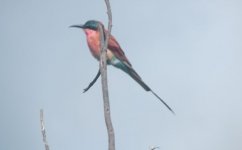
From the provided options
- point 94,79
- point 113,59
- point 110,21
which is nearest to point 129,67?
point 113,59

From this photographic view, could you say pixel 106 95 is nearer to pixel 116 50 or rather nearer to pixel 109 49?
pixel 109 49

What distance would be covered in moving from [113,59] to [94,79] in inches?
131

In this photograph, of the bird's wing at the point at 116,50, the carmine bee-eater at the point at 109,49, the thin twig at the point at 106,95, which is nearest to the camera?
the thin twig at the point at 106,95

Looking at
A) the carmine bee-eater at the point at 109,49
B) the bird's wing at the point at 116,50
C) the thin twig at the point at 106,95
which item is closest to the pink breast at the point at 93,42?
the carmine bee-eater at the point at 109,49

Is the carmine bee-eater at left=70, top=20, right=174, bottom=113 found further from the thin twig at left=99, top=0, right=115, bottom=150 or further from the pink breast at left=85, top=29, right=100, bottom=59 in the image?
the thin twig at left=99, top=0, right=115, bottom=150

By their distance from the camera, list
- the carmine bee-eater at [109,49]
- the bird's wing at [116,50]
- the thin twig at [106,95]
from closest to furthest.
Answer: the thin twig at [106,95] → the carmine bee-eater at [109,49] → the bird's wing at [116,50]

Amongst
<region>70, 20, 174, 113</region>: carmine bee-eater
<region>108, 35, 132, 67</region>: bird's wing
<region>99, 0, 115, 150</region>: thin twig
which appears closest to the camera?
<region>99, 0, 115, 150</region>: thin twig

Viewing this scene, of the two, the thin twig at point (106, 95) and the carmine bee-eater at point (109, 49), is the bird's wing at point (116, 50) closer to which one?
the carmine bee-eater at point (109, 49)

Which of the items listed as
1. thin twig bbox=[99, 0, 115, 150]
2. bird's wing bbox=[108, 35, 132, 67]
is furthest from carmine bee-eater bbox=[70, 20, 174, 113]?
thin twig bbox=[99, 0, 115, 150]

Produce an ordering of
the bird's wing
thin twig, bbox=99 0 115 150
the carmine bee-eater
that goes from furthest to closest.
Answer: the bird's wing < the carmine bee-eater < thin twig, bbox=99 0 115 150

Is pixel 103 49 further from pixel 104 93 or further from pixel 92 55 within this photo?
pixel 92 55

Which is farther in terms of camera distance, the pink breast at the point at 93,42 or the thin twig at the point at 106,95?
the pink breast at the point at 93,42

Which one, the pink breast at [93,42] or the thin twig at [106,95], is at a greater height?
the pink breast at [93,42]

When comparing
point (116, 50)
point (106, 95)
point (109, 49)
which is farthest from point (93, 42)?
point (106, 95)
